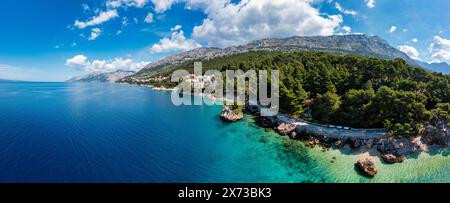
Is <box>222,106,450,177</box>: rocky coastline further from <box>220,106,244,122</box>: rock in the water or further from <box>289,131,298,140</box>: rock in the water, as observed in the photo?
<box>220,106,244,122</box>: rock in the water

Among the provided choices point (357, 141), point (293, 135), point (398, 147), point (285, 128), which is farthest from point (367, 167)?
point (285, 128)

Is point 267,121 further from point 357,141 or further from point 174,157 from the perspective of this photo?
point 174,157

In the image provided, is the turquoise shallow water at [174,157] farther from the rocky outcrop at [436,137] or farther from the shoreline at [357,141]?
the rocky outcrop at [436,137]

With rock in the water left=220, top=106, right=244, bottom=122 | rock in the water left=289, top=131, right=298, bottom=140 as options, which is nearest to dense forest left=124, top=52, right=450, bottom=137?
rock in the water left=289, top=131, right=298, bottom=140

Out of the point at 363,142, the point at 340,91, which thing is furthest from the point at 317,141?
the point at 340,91

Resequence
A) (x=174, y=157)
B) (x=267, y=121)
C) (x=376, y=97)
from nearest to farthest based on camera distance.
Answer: (x=174, y=157), (x=376, y=97), (x=267, y=121)

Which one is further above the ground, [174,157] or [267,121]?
[267,121]

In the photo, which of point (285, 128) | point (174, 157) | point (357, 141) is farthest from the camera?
point (285, 128)
